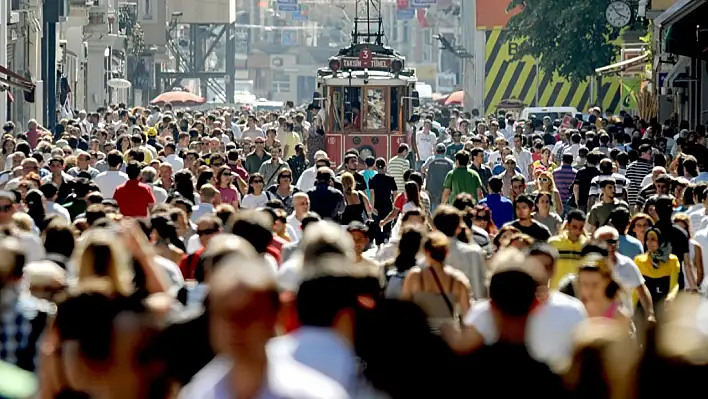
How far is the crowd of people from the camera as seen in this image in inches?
212

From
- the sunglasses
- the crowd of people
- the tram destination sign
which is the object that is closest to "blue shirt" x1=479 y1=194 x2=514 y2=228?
the crowd of people

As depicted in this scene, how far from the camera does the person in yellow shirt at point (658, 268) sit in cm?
1266

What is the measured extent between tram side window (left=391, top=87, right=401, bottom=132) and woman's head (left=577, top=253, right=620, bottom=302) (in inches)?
863

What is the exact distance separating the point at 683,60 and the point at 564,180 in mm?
15421

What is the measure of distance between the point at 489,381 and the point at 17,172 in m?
12.5

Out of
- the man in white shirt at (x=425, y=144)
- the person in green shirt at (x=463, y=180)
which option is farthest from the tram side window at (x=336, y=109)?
the person in green shirt at (x=463, y=180)

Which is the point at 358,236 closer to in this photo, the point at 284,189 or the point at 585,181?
the point at 284,189

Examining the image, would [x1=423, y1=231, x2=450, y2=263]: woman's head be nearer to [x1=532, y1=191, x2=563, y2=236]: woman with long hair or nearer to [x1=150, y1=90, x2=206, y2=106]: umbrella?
[x1=532, y1=191, x2=563, y2=236]: woman with long hair

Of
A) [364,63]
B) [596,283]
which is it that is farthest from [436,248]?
[364,63]

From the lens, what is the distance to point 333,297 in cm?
593

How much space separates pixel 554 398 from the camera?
6.22 meters

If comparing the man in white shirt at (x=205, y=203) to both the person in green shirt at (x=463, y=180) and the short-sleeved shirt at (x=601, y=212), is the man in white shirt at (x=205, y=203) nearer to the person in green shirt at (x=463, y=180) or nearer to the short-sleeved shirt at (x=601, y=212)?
the short-sleeved shirt at (x=601, y=212)

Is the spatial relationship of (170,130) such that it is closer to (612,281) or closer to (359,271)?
(612,281)

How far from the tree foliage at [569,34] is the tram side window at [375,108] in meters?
13.1
